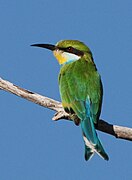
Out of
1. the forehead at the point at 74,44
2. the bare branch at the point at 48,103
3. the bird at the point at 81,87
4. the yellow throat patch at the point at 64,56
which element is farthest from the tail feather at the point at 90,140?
the forehead at the point at 74,44

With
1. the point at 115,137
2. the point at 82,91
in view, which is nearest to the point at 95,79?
the point at 82,91

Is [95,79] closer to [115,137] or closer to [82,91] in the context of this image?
[82,91]

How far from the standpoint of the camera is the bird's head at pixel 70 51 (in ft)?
25.8

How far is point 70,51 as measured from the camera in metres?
7.88

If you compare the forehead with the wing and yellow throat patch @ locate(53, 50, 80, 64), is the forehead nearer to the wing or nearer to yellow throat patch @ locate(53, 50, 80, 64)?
yellow throat patch @ locate(53, 50, 80, 64)

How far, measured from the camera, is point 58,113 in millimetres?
7016

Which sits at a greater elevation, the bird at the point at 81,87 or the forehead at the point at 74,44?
the forehead at the point at 74,44

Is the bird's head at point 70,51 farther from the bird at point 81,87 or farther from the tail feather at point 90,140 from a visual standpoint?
the tail feather at point 90,140

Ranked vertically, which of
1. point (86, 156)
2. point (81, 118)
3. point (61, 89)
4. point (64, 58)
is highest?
point (64, 58)

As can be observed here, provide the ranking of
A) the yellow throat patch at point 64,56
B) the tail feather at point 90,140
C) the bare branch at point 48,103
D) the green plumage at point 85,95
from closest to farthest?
the tail feather at point 90,140 → the green plumage at point 85,95 → the bare branch at point 48,103 → the yellow throat patch at point 64,56

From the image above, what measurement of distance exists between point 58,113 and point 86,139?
468mm

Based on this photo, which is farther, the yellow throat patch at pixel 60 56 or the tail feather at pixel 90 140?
the yellow throat patch at pixel 60 56

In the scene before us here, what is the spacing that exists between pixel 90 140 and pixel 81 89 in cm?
68

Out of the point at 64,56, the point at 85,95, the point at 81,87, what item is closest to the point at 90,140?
the point at 85,95
